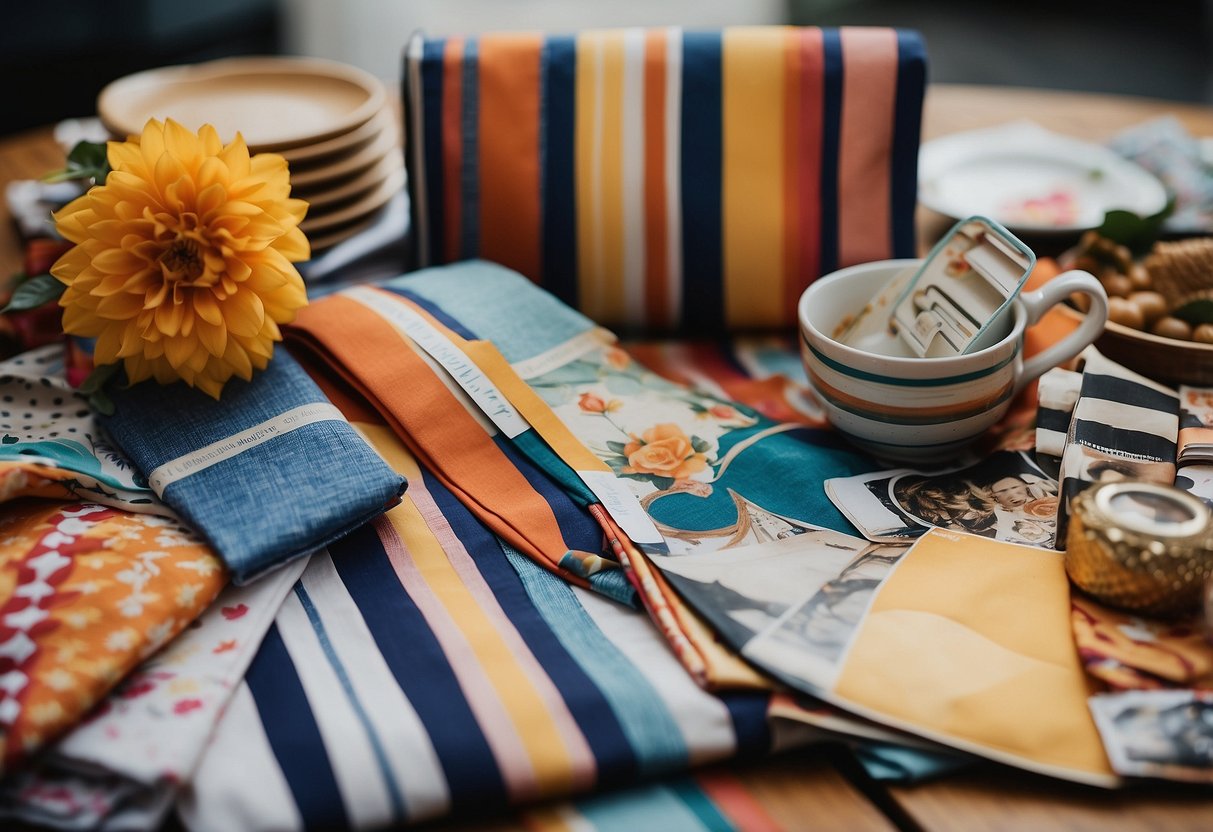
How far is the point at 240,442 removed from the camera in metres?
0.70

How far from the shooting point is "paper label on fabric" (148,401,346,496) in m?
0.68

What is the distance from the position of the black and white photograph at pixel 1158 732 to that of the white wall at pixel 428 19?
172 cm

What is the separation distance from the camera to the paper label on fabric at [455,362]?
76cm

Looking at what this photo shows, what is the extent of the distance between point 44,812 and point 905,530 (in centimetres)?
50

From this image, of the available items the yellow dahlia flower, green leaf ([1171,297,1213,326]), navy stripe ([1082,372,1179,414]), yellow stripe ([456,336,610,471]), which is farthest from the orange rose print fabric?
green leaf ([1171,297,1213,326])

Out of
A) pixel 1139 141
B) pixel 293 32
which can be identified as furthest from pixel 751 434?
pixel 293 32

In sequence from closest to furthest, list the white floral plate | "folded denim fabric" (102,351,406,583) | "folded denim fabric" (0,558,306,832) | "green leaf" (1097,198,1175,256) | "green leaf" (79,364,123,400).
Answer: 1. "folded denim fabric" (0,558,306,832)
2. "folded denim fabric" (102,351,406,583)
3. "green leaf" (79,364,123,400)
4. "green leaf" (1097,198,1175,256)
5. the white floral plate

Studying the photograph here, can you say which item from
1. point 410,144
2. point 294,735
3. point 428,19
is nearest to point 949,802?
point 294,735

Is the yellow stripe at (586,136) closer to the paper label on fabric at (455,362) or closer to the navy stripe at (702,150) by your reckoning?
the navy stripe at (702,150)

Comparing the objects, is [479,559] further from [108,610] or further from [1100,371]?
[1100,371]

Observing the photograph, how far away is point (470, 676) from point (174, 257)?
346 mm

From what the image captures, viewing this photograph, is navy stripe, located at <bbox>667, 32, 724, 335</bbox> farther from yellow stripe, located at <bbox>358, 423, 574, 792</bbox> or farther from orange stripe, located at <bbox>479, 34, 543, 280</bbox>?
yellow stripe, located at <bbox>358, 423, 574, 792</bbox>

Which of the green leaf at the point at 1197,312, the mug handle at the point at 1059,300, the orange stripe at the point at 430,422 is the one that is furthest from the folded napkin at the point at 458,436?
the green leaf at the point at 1197,312

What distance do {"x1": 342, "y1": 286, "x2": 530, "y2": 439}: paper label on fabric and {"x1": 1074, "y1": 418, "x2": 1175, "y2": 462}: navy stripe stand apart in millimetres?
373
